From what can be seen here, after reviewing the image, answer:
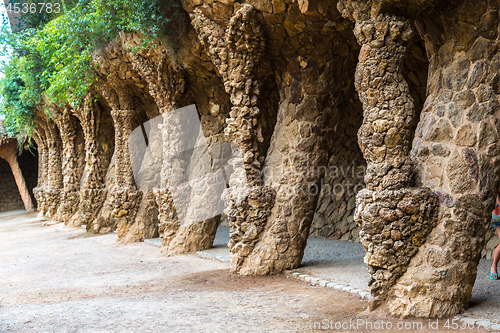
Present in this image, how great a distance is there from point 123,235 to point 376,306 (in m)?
8.20

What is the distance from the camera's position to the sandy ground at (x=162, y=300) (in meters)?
4.40

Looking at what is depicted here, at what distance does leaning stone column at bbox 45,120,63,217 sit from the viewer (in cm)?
1750

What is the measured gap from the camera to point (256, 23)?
612 cm

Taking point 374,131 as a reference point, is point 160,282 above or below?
below

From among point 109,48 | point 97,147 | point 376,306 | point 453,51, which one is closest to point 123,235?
point 97,147

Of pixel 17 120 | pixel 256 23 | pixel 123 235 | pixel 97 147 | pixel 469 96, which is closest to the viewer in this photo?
pixel 469 96

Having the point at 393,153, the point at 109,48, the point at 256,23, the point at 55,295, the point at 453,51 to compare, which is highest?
the point at 109,48

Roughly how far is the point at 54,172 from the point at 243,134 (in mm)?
13490

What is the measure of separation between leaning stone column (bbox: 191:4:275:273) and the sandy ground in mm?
679

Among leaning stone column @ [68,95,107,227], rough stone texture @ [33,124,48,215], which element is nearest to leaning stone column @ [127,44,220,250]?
leaning stone column @ [68,95,107,227]

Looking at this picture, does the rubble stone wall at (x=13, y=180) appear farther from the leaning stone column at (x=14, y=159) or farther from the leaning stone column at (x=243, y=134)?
the leaning stone column at (x=243, y=134)

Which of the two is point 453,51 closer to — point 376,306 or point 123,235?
point 376,306

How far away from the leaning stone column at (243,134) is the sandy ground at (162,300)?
679 mm

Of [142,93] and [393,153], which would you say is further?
[142,93]
